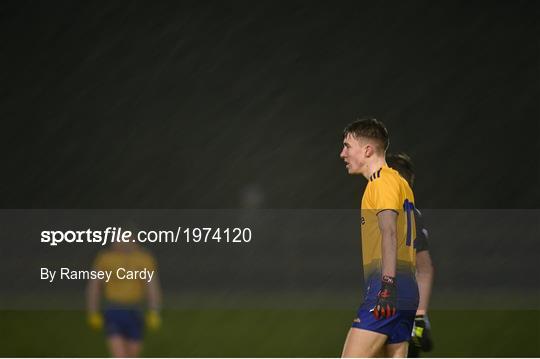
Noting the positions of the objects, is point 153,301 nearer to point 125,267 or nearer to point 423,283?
point 125,267

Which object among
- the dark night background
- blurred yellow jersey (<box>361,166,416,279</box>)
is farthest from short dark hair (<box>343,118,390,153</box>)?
the dark night background

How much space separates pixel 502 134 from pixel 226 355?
6949 cm

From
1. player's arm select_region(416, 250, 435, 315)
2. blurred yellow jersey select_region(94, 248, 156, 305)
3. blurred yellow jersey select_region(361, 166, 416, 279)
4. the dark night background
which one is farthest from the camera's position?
the dark night background

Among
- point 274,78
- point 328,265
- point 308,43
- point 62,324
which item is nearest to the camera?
point 62,324

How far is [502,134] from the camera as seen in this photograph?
79.4m

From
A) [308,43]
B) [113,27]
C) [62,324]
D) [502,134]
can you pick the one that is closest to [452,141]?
[502,134]

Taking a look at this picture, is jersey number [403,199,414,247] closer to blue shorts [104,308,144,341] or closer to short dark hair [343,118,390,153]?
short dark hair [343,118,390,153]

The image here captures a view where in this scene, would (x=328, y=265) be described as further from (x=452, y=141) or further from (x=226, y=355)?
(x=452, y=141)

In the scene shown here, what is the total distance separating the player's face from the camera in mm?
5609

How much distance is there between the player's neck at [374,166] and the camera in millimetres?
5558

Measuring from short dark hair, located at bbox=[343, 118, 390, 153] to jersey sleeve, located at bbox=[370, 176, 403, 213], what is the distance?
0.27 m

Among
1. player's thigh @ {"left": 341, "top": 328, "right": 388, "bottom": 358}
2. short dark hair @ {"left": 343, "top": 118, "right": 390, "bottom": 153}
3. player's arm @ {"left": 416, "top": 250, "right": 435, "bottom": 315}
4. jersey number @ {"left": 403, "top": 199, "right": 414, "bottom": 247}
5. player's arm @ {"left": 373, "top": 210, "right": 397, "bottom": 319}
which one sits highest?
short dark hair @ {"left": 343, "top": 118, "right": 390, "bottom": 153}

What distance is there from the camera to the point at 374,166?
5578mm

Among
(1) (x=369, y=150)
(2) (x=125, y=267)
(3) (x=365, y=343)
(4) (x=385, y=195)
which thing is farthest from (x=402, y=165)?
(2) (x=125, y=267)
